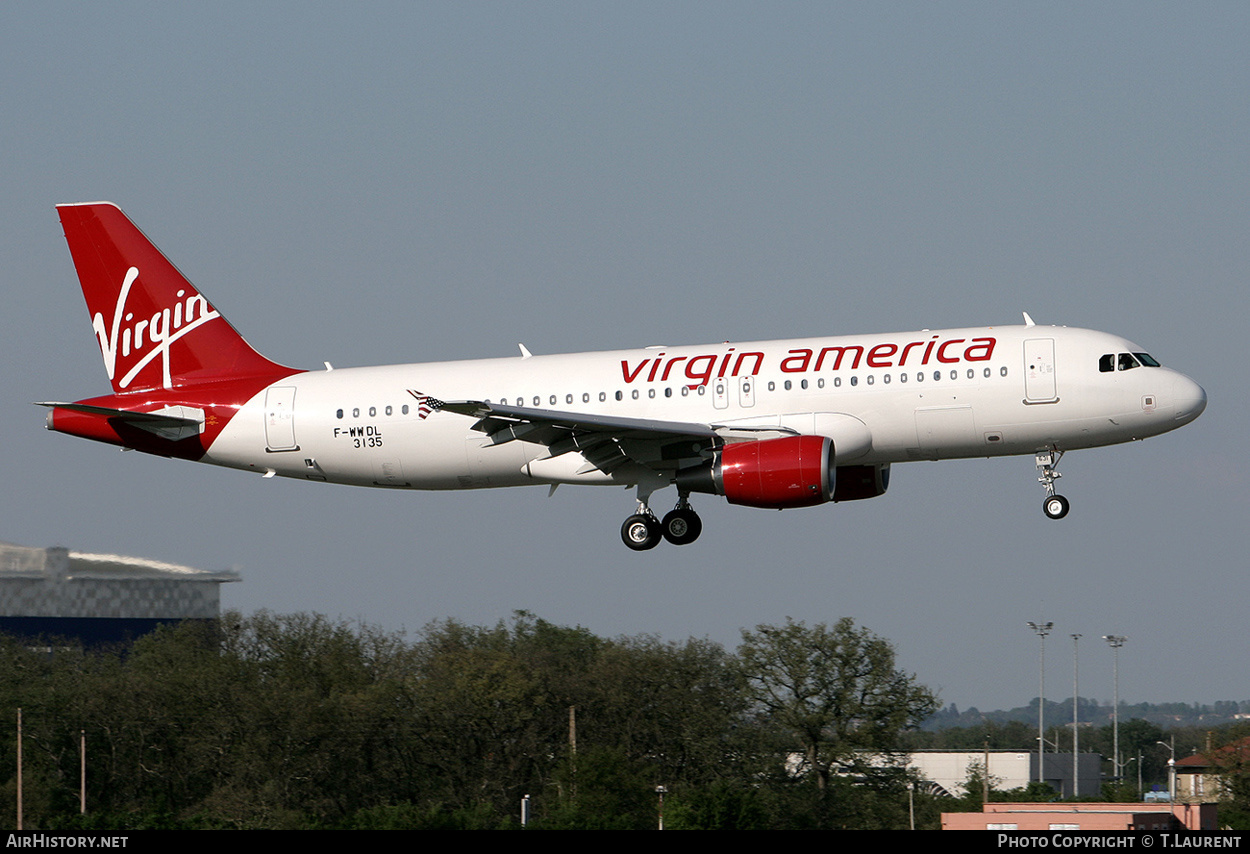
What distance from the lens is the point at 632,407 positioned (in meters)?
35.9

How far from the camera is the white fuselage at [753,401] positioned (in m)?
34.0

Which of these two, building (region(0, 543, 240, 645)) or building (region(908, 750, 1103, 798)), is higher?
building (region(0, 543, 240, 645))

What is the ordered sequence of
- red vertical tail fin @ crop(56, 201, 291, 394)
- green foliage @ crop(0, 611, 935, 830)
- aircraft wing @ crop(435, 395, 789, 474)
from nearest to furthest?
aircraft wing @ crop(435, 395, 789, 474) → red vertical tail fin @ crop(56, 201, 291, 394) → green foliage @ crop(0, 611, 935, 830)

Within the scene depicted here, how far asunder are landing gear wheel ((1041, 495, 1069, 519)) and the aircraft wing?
6.84 m

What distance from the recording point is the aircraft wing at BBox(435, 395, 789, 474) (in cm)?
3375

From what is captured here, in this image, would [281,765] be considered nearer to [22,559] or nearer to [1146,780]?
[22,559]

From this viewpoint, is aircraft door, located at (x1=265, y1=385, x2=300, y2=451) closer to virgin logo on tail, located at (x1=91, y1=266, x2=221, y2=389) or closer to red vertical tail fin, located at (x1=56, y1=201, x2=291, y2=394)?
red vertical tail fin, located at (x1=56, y1=201, x2=291, y2=394)

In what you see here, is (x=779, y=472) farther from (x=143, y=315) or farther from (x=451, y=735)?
(x=451, y=735)

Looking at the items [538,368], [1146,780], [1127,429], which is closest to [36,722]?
[538,368]

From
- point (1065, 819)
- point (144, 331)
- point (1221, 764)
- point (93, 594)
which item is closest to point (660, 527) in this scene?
point (144, 331)

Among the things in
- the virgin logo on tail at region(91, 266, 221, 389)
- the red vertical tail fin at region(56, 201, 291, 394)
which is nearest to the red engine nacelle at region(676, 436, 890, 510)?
the red vertical tail fin at region(56, 201, 291, 394)

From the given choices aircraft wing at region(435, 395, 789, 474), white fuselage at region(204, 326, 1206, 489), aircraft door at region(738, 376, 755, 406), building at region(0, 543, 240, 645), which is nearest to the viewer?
aircraft wing at region(435, 395, 789, 474)

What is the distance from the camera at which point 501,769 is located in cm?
7488

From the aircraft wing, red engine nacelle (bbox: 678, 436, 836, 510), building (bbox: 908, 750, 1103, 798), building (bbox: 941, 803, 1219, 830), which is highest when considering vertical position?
the aircraft wing
